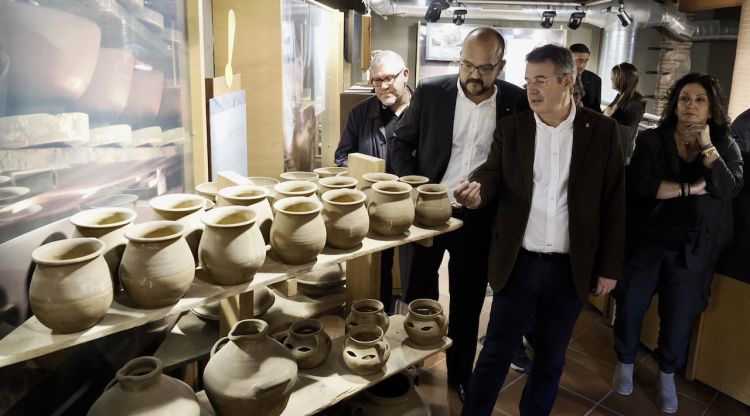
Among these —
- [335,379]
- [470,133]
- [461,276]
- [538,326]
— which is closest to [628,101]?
[470,133]

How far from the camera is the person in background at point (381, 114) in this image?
9.87 ft

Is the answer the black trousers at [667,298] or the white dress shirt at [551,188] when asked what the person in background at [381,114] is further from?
the black trousers at [667,298]

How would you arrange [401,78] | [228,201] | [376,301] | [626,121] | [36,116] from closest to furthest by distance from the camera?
[36,116] < [228,201] < [376,301] < [401,78] < [626,121]

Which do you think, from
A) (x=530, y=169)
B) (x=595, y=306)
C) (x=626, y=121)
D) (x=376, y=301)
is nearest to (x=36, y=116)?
(x=376, y=301)

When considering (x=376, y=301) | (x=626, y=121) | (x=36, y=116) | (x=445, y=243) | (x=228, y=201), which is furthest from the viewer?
(x=626, y=121)

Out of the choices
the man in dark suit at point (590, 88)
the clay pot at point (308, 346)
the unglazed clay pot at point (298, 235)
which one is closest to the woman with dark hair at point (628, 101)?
the man in dark suit at point (590, 88)

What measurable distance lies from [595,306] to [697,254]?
1390 millimetres

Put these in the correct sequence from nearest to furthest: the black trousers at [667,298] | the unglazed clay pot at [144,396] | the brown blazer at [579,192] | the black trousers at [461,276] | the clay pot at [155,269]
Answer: the clay pot at [155,269] → the unglazed clay pot at [144,396] → the brown blazer at [579,192] → the black trousers at [461,276] → the black trousers at [667,298]

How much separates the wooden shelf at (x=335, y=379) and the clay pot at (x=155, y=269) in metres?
0.57

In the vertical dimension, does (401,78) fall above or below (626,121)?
above

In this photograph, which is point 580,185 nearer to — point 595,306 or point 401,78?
Result: point 401,78

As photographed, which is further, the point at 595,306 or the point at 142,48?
the point at 595,306

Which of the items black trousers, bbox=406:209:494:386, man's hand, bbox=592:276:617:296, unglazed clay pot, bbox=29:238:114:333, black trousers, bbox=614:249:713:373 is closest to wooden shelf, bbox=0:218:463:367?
unglazed clay pot, bbox=29:238:114:333

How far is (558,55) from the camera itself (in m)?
2.07
